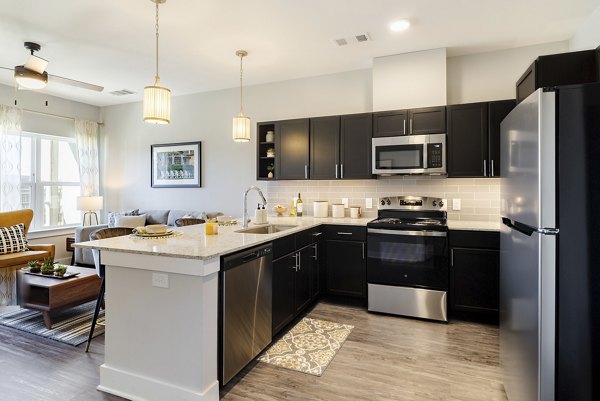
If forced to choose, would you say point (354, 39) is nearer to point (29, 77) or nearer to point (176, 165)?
point (29, 77)

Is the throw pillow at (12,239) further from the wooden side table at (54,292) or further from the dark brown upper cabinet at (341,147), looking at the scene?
the dark brown upper cabinet at (341,147)

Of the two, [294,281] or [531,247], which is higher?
[531,247]

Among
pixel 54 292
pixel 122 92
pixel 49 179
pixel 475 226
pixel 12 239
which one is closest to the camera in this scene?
pixel 54 292

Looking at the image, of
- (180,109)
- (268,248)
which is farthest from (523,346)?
(180,109)

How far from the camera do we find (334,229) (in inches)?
151

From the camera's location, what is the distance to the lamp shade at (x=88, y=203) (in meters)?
5.67

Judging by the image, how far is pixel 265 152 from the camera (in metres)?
4.66

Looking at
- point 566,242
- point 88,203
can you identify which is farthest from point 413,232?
point 88,203

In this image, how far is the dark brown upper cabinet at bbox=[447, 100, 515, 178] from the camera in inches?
134

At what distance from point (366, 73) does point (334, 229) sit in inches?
83.5

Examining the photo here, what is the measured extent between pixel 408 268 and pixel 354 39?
8.09ft

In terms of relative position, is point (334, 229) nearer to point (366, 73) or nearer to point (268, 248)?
point (268, 248)

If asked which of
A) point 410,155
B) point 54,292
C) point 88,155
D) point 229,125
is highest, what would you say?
point 229,125

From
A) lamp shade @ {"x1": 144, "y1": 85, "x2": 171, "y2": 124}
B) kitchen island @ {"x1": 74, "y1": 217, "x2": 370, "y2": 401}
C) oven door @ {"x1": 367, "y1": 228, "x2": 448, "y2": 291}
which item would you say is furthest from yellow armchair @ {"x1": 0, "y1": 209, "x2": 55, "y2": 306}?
oven door @ {"x1": 367, "y1": 228, "x2": 448, "y2": 291}
